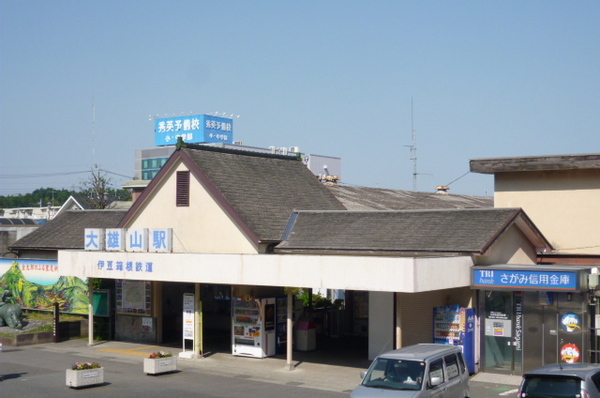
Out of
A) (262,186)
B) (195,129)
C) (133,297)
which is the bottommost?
(133,297)

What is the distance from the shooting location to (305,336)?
28.4 metres

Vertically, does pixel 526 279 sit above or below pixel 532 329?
above

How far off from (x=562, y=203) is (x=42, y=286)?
24.0 metres

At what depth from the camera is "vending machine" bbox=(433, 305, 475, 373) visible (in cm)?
2352

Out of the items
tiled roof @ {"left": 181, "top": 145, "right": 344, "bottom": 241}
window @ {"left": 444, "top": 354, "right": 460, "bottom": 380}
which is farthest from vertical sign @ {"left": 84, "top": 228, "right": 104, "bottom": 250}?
window @ {"left": 444, "top": 354, "right": 460, "bottom": 380}

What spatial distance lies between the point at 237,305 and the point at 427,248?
7338 millimetres

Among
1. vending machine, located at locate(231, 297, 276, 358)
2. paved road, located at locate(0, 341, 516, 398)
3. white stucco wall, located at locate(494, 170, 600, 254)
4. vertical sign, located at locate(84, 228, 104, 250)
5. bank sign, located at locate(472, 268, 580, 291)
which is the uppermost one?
white stucco wall, located at locate(494, 170, 600, 254)

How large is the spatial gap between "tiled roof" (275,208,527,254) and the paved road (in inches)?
162

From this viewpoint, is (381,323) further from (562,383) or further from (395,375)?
(562,383)

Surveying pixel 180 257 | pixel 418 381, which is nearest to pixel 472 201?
pixel 180 257

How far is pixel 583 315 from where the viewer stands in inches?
877

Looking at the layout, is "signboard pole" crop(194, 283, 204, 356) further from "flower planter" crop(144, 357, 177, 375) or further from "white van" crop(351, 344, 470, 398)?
"white van" crop(351, 344, 470, 398)

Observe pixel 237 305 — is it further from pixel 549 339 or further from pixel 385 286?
pixel 549 339

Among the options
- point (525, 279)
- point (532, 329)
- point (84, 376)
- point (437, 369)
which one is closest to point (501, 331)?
point (532, 329)
